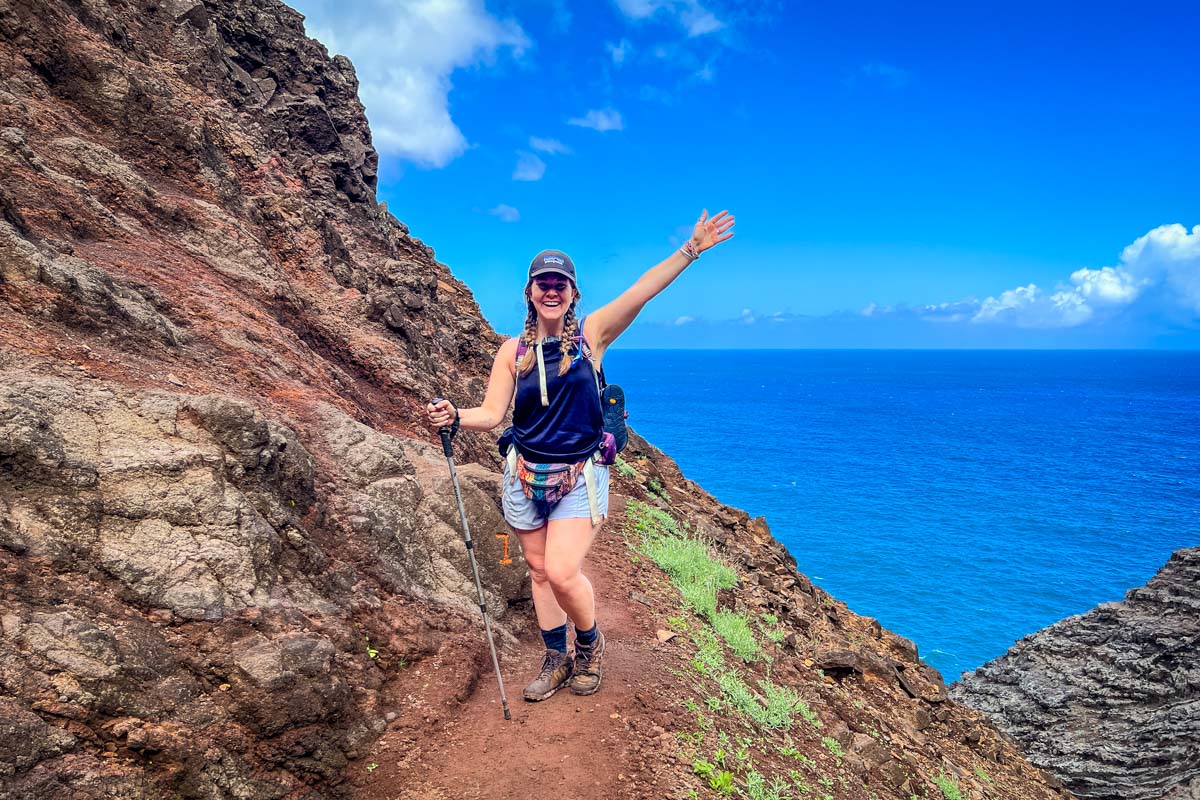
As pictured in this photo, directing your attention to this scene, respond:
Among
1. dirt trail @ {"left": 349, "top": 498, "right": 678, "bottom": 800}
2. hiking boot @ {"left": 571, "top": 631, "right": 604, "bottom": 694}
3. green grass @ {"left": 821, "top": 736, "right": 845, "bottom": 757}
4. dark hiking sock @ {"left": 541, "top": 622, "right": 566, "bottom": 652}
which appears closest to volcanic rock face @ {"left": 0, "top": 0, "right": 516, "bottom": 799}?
dirt trail @ {"left": 349, "top": 498, "right": 678, "bottom": 800}

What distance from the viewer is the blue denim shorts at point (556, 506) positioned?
5.04 meters

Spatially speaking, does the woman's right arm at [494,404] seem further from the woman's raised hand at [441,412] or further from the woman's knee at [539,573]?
the woman's knee at [539,573]

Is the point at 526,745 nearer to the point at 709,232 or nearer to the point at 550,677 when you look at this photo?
the point at 550,677

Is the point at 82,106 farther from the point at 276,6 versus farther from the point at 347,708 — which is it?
the point at 276,6

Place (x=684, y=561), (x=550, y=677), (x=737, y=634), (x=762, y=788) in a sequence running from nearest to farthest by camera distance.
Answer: (x=762, y=788), (x=550, y=677), (x=737, y=634), (x=684, y=561)

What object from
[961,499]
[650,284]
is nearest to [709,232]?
[650,284]

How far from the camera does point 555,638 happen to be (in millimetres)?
5480

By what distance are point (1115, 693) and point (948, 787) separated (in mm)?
15162

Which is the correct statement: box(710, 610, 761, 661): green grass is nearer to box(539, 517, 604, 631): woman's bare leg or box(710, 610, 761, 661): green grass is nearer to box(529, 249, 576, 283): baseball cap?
box(539, 517, 604, 631): woman's bare leg

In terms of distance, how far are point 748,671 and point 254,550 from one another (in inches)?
214

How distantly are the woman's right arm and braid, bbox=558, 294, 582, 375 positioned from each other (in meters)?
0.35

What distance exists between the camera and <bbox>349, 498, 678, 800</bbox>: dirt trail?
14.7 feet

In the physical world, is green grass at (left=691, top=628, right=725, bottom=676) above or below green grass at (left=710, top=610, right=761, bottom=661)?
below

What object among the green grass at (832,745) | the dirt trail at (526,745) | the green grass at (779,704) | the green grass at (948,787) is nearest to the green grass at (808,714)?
the green grass at (779,704)
